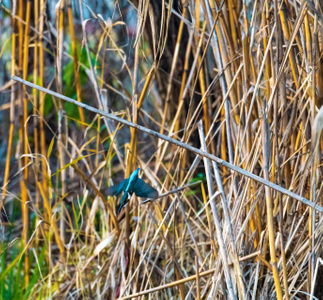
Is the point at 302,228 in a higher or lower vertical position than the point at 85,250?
higher

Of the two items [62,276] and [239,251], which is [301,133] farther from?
[62,276]

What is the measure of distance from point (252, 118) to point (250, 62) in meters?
0.13

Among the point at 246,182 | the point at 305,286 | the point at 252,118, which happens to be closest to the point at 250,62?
the point at 252,118

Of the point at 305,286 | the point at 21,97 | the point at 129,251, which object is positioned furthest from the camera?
the point at 21,97

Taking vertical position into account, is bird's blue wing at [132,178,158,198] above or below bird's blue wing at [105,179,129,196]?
above

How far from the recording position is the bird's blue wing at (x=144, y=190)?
78cm

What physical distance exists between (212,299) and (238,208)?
0.63ft

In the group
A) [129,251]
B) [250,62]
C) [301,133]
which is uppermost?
[250,62]

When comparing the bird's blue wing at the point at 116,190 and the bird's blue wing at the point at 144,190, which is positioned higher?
the bird's blue wing at the point at 144,190

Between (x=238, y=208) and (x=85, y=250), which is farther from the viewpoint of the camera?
(x=85, y=250)

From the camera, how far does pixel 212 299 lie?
0.79 metres

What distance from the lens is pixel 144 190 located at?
0.79 metres

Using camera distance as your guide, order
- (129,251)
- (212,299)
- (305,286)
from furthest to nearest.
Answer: (129,251)
(305,286)
(212,299)

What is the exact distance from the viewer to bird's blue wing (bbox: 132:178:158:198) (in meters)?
0.78
